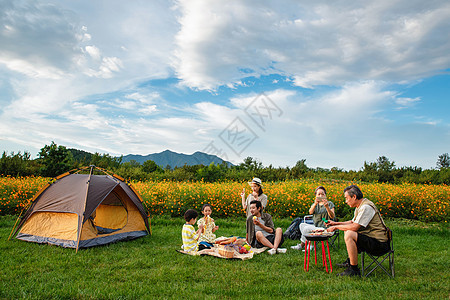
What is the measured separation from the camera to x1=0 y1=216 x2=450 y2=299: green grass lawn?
412cm

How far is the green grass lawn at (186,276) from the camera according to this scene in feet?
13.5

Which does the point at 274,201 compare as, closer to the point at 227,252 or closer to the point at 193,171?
the point at 227,252

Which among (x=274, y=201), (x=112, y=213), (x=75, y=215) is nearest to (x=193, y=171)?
(x=274, y=201)

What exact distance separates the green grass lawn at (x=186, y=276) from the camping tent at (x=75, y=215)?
280mm

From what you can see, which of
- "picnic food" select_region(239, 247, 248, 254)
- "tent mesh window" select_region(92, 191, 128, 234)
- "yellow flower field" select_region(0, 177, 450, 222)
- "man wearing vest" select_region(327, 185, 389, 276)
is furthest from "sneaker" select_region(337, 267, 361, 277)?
"tent mesh window" select_region(92, 191, 128, 234)

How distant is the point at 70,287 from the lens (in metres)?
4.23

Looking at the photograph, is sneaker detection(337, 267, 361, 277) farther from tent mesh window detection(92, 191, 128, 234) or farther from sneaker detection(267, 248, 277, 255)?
tent mesh window detection(92, 191, 128, 234)

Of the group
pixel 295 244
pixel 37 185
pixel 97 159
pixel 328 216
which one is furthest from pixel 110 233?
pixel 97 159

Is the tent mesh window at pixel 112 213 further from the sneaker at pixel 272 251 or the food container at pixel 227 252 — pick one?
the sneaker at pixel 272 251

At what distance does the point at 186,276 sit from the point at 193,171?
1360cm

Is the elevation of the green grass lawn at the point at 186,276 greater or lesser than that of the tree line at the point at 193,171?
lesser

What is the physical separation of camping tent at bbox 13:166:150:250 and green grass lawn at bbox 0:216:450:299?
28 centimetres

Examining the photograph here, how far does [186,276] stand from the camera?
187 inches

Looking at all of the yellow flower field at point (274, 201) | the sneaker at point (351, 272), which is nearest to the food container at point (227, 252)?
the sneaker at point (351, 272)
